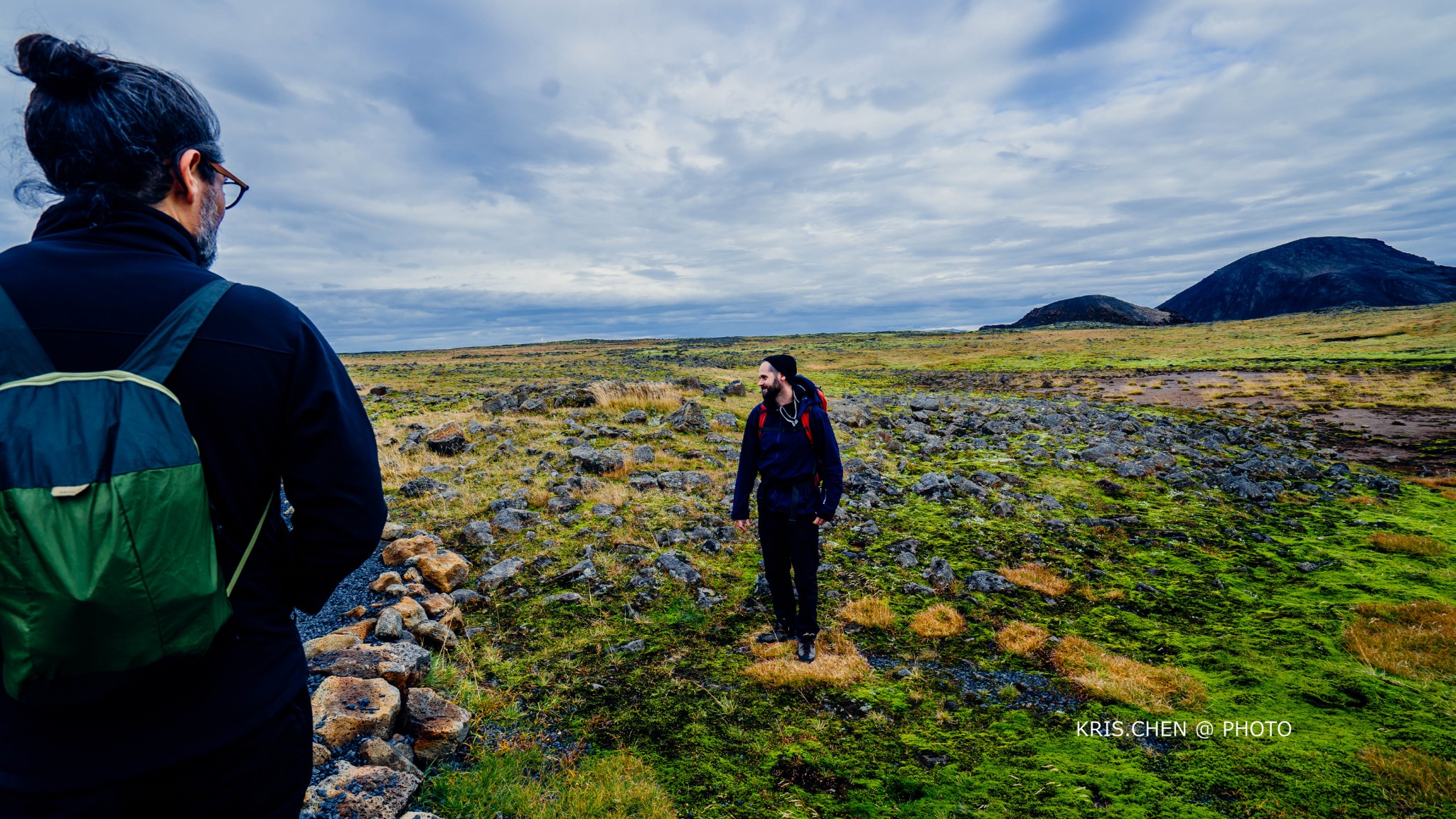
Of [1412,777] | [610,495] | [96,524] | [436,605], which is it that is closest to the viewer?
[96,524]

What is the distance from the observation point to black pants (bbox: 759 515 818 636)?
6.07 metres

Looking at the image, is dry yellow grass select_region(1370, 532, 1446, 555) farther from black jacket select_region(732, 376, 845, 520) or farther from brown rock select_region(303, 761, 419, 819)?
brown rock select_region(303, 761, 419, 819)

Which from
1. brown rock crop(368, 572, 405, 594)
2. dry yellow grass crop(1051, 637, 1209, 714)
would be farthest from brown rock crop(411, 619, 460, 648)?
dry yellow grass crop(1051, 637, 1209, 714)

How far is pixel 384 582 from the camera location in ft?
23.1

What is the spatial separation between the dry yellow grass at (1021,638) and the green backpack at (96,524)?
6927mm

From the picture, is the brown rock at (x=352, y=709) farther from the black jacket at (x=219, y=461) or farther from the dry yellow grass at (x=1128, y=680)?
the dry yellow grass at (x=1128, y=680)

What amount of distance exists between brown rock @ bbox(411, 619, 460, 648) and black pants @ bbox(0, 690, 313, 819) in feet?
14.3

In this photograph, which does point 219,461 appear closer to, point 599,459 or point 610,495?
point 610,495

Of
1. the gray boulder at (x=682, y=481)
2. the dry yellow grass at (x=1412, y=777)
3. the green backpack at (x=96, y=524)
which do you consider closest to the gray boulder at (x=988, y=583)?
the dry yellow grass at (x=1412, y=777)

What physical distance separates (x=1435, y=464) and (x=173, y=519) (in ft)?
78.4

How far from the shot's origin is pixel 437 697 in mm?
4727

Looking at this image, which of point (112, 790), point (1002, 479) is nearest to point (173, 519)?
point (112, 790)

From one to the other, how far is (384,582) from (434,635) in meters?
1.56

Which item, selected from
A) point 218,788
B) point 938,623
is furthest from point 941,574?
point 218,788
